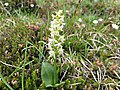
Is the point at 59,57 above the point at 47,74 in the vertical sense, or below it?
above

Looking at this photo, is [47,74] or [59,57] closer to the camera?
[47,74]

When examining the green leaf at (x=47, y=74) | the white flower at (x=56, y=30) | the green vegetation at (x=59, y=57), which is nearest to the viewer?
the white flower at (x=56, y=30)

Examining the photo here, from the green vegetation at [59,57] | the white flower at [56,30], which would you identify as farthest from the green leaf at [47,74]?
the white flower at [56,30]

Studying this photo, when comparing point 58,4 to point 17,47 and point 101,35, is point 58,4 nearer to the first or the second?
point 101,35

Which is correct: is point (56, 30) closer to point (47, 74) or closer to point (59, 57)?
point (47, 74)

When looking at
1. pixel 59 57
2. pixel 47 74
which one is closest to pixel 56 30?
pixel 47 74

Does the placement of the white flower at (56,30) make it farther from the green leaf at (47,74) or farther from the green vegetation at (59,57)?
the green leaf at (47,74)

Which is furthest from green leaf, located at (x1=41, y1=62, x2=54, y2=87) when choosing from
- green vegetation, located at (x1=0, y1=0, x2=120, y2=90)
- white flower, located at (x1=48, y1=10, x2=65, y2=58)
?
white flower, located at (x1=48, y1=10, x2=65, y2=58)

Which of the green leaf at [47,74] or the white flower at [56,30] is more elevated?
the white flower at [56,30]
